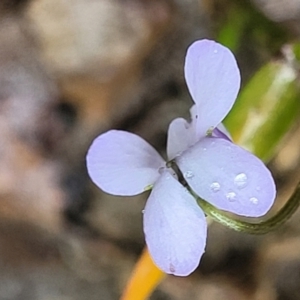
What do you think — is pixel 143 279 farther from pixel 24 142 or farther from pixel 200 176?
pixel 24 142

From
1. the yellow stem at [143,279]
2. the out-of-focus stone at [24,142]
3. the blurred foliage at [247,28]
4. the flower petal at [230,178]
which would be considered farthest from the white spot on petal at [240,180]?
the out-of-focus stone at [24,142]

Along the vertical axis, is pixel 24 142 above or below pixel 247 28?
below

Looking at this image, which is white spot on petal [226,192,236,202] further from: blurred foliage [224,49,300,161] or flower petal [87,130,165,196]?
blurred foliage [224,49,300,161]

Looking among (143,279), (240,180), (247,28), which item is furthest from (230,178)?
(247,28)

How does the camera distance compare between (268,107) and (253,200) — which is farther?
(268,107)

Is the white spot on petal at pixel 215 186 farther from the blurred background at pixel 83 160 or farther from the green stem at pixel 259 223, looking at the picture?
the blurred background at pixel 83 160

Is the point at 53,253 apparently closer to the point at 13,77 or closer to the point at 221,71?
the point at 13,77
